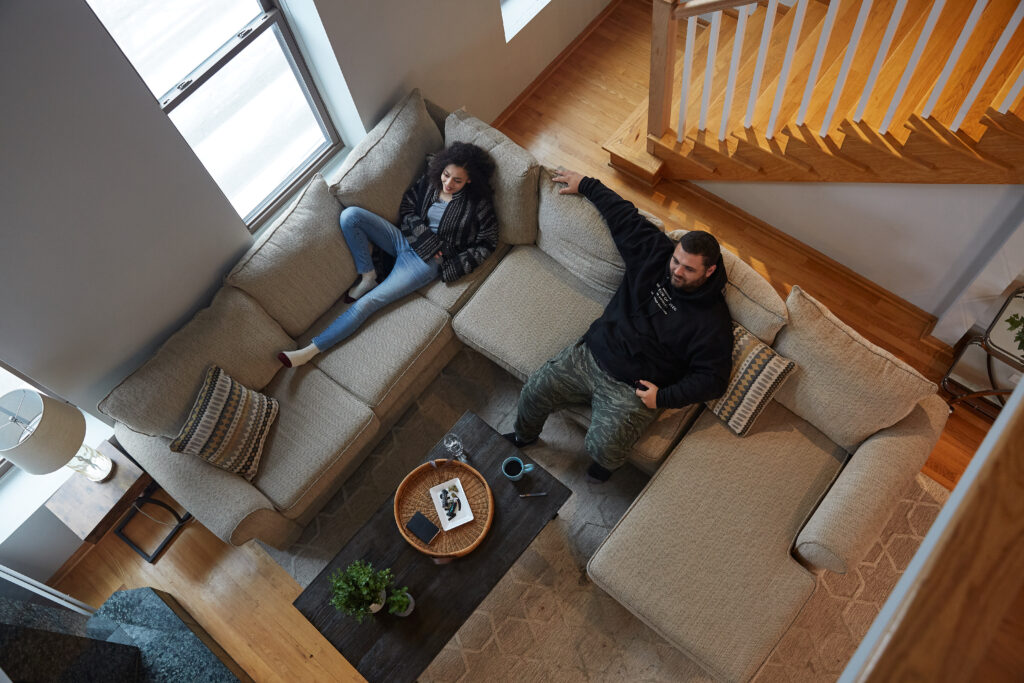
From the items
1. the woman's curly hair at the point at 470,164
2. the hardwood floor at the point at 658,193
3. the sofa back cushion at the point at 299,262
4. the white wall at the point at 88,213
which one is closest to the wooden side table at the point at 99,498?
the white wall at the point at 88,213

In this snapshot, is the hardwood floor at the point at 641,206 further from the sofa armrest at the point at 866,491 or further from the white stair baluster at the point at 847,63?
the white stair baluster at the point at 847,63

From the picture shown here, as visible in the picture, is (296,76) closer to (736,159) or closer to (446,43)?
(446,43)

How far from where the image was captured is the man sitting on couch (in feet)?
8.97

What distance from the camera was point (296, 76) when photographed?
3250 millimetres

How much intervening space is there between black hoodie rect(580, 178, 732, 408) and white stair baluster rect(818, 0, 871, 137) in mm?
920

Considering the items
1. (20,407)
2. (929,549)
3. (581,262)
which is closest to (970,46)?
(581,262)

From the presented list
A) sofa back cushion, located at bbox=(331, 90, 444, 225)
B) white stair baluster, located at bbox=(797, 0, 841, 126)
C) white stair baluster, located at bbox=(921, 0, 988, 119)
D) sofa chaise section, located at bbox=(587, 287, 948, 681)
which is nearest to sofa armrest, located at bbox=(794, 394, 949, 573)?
sofa chaise section, located at bbox=(587, 287, 948, 681)

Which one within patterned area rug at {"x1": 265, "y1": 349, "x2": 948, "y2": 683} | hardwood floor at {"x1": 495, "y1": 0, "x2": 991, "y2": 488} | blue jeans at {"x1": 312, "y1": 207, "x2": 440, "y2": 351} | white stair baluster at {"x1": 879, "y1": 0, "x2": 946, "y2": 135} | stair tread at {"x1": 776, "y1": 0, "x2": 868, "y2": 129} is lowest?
patterned area rug at {"x1": 265, "y1": 349, "x2": 948, "y2": 683}

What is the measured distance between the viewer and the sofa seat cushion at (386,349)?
321cm

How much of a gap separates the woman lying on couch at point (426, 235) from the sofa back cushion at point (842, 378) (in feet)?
4.89

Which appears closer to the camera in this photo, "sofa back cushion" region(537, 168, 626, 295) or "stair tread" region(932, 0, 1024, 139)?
"stair tread" region(932, 0, 1024, 139)

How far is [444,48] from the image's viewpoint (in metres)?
3.63

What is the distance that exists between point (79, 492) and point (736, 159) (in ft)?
11.7

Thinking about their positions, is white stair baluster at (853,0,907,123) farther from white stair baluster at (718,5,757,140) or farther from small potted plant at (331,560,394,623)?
small potted plant at (331,560,394,623)
